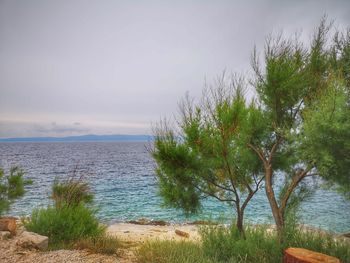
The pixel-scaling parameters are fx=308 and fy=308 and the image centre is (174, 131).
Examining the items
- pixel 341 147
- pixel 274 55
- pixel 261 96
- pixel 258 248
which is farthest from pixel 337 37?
pixel 258 248

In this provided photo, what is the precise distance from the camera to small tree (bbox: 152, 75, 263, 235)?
8.54 m

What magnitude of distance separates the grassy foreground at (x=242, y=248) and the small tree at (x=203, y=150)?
129 cm

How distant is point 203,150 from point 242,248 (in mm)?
2867

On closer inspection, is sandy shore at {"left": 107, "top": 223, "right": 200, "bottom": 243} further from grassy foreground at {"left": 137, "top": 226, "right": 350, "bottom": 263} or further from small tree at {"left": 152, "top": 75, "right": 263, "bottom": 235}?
grassy foreground at {"left": 137, "top": 226, "right": 350, "bottom": 263}

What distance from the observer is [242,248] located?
6969mm

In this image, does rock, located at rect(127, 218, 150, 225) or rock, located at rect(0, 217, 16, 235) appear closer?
rock, located at rect(0, 217, 16, 235)

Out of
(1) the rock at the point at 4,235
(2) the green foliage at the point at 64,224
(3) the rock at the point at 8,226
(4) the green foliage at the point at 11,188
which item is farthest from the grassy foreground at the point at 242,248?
(4) the green foliage at the point at 11,188

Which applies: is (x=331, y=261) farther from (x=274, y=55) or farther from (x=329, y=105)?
(x=274, y=55)

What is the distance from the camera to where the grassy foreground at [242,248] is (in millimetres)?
6332

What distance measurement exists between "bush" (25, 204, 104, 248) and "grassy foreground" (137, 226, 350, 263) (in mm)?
2191

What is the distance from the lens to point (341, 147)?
664 cm

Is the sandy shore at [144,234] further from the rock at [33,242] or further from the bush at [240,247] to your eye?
the rock at [33,242]

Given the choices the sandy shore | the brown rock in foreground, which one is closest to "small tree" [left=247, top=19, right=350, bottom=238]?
the brown rock in foreground

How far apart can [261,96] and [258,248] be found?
4.38 metres
